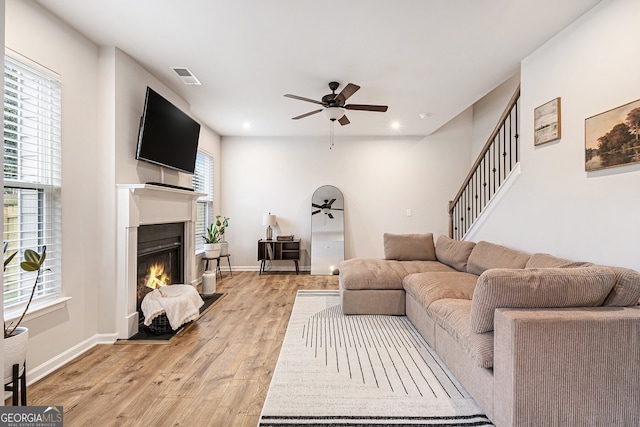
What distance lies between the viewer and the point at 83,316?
2.61m

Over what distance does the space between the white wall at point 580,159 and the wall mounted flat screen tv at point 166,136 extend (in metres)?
3.69

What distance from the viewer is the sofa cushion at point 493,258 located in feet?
9.24

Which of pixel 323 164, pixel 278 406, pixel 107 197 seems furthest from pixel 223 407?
pixel 323 164

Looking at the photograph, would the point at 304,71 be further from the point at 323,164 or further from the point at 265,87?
the point at 323,164

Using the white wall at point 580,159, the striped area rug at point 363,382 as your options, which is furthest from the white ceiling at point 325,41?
the striped area rug at point 363,382

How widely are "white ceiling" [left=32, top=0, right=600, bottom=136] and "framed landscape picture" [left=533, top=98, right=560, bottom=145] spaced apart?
0.57 metres

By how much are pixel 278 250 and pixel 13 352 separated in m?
4.16

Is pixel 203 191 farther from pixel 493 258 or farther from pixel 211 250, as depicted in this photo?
pixel 493 258

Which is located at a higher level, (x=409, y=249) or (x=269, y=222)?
(x=269, y=222)

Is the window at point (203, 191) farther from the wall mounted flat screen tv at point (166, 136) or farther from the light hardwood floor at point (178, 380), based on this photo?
the light hardwood floor at point (178, 380)

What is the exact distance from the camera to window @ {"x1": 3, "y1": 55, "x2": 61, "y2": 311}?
6.64ft

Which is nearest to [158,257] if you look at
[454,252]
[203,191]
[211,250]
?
[211,250]

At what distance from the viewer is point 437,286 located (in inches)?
111

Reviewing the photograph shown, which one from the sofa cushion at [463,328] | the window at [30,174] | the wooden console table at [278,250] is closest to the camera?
the sofa cushion at [463,328]
